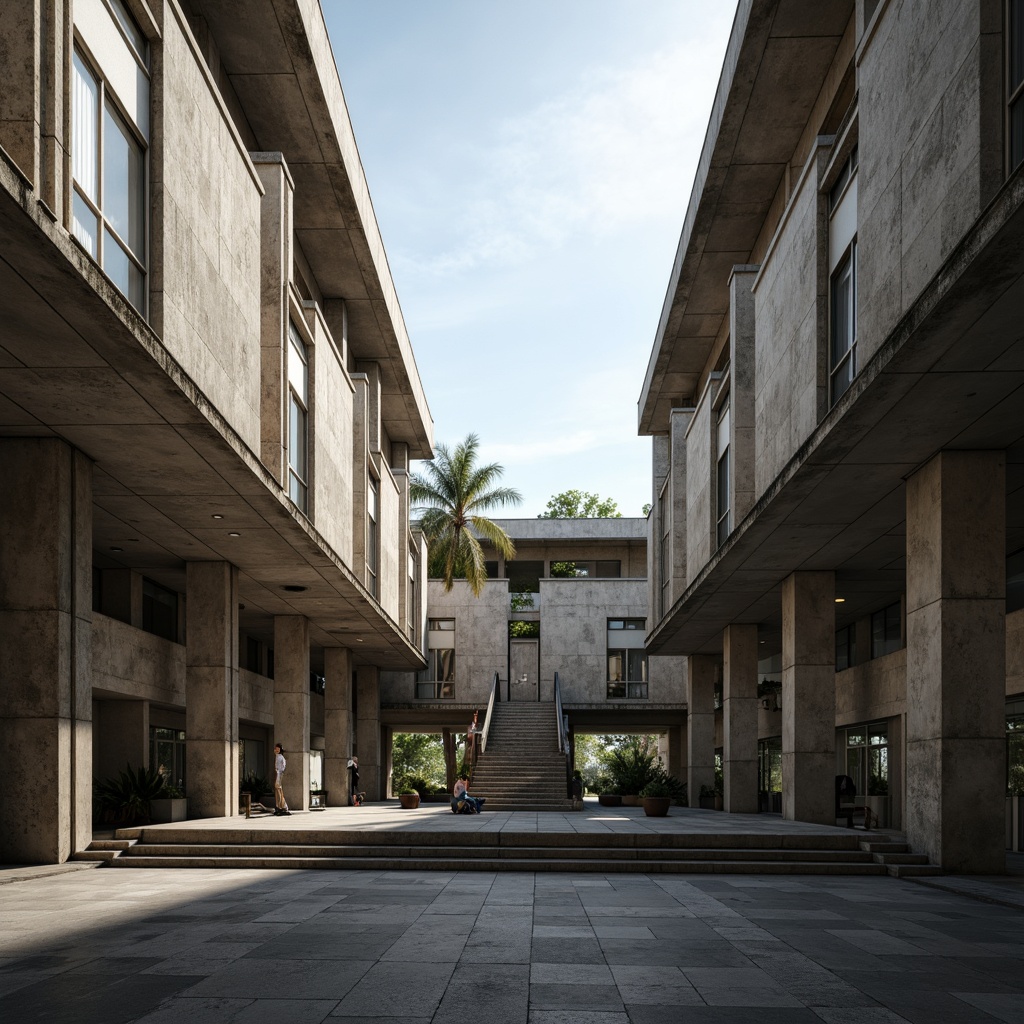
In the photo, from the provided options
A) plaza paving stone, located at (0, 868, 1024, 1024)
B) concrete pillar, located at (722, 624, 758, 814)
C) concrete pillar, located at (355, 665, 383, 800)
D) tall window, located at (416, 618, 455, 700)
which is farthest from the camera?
tall window, located at (416, 618, 455, 700)

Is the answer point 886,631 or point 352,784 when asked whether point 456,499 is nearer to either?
point 352,784

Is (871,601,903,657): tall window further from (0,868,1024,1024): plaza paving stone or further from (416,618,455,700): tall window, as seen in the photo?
(416,618,455,700): tall window

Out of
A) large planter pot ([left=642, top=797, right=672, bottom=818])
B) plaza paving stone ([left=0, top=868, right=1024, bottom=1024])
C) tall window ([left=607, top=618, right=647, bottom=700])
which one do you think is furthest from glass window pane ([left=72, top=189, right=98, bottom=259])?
tall window ([left=607, top=618, right=647, bottom=700])

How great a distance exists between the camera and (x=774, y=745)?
136 ft

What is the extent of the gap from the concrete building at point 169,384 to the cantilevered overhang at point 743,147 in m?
7.41

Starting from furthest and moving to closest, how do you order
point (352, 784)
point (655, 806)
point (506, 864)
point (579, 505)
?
point (579, 505) → point (352, 784) → point (655, 806) → point (506, 864)

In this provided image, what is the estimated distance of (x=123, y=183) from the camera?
1334cm

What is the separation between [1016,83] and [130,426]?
10926 millimetres

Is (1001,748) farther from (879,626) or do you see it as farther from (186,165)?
(879,626)

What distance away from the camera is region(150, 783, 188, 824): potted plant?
22219mm

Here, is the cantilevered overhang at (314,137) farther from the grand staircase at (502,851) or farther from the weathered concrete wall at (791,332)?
the grand staircase at (502,851)

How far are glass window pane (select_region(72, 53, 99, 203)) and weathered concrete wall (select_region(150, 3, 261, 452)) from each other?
4.95 feet

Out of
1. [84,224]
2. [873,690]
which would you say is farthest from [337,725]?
[84,224]

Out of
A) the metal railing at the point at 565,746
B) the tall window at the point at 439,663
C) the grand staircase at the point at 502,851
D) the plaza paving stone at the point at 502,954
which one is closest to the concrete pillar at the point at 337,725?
the metal railing at the point at 565,746
